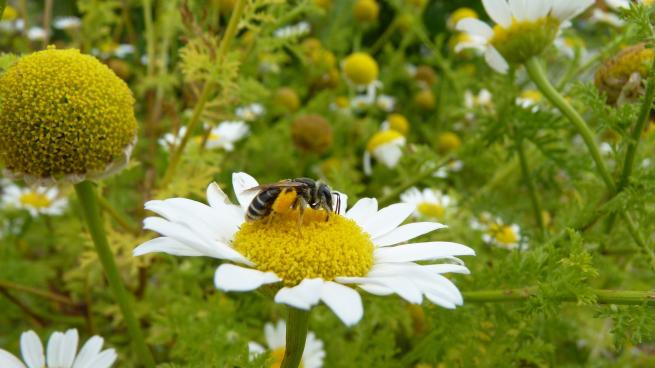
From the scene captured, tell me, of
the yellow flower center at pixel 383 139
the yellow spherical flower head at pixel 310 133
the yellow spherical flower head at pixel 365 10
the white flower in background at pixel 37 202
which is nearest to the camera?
the white flower in background at pixel 37 202

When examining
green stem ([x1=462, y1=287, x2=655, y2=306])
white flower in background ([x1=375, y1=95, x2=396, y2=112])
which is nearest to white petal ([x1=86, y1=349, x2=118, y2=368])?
green stem ([x1=462, y1=287, x2=655, y2=306])

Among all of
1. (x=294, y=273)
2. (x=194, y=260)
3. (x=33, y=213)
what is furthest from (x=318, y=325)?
(x=33, y=213)

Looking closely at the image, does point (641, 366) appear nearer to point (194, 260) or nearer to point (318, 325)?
point (318, 325)

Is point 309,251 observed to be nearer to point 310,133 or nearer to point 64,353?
point 64,353

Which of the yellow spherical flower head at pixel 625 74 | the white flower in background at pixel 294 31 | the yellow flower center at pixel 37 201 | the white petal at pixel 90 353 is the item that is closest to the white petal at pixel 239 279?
the white petal at pixel 90 353

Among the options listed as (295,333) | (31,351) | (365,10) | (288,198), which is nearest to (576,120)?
(288,198)

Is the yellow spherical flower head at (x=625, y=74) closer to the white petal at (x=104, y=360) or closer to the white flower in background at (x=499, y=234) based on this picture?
the white flower in background at (x=499, y=234)

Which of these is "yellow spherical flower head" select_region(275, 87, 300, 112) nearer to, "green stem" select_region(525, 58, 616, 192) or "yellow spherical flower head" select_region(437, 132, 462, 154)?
"yellow spherical flower head" select_region(437, 132, 462, 154)
